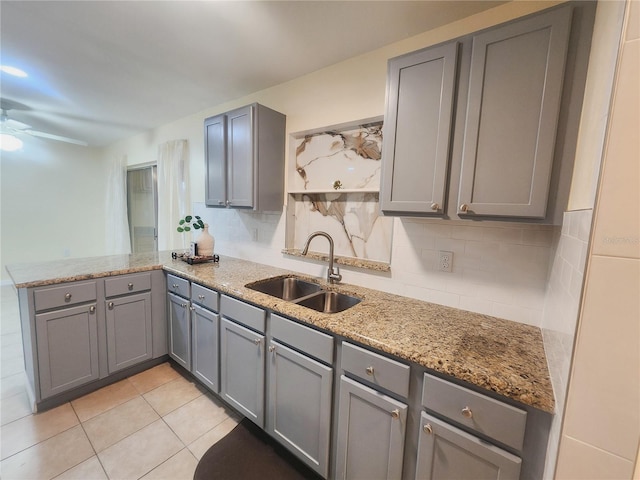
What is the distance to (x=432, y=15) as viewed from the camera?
4.68 ft

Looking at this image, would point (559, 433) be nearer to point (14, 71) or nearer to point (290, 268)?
point (290, 268)

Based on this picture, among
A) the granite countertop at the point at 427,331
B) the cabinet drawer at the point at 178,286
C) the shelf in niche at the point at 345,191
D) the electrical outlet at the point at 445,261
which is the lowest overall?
the cabinet drawer at the point at 178,286

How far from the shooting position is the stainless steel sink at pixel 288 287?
1967 millimetres

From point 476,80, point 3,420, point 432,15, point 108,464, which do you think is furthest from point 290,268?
point 3,420

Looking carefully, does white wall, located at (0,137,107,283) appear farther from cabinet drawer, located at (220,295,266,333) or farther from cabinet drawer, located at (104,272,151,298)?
cabinet drawer, located at (220,295,266,333)

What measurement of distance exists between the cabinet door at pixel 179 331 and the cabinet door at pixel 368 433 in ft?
4.63

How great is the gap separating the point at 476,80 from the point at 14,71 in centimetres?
340

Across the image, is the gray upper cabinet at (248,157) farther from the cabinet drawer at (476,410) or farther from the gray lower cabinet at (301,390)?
the cabinet drawer at (476,410)

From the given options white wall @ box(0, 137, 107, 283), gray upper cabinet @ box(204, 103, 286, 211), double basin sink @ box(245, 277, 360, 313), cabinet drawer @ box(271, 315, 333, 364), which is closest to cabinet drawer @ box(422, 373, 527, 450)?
cabinet drawer @ box(271, 315, 333, 364)

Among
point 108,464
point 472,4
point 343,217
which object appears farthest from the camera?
point 343,217

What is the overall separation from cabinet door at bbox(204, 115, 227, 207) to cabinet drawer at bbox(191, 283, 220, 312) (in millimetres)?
783

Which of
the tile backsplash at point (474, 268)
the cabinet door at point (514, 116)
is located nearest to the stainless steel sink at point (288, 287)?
the tile backsplash at point (474, 268)

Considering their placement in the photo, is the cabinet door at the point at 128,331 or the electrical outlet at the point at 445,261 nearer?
the electrical outlet at the point at 445,261

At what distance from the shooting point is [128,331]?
2.10 metres
